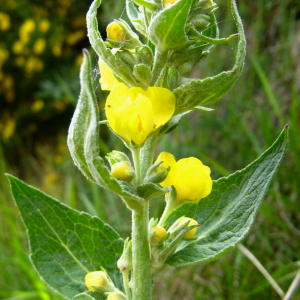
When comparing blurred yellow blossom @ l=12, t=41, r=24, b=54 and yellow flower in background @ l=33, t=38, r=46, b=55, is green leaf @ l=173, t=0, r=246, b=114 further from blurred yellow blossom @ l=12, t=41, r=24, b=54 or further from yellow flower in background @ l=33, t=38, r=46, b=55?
blurred yellow blossom @ l=12, t=41, r=24, b=54

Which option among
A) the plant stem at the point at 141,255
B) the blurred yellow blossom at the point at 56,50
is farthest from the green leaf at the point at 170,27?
the blurred yellow blossom at the point at 56,50

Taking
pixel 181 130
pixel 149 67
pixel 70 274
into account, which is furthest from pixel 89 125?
pixel 181 130

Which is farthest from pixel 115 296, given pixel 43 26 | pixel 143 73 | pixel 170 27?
pixel 43 26

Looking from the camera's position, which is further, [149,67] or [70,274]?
[70,274]

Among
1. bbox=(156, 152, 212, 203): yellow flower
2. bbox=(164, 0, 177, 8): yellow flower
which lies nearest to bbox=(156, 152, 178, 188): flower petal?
bbox=(156, 152, 212, 203): yellow flower

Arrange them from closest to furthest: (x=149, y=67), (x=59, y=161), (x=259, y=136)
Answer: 1. (x=149, y=67)
2. (x=259, y=136)
3. (x=59, y=161)

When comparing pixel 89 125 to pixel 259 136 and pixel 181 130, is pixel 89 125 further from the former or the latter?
pixel 181 130

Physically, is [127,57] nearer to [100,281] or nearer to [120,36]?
[120,36]

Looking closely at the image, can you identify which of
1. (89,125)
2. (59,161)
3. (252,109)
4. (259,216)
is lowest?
(59,161)
